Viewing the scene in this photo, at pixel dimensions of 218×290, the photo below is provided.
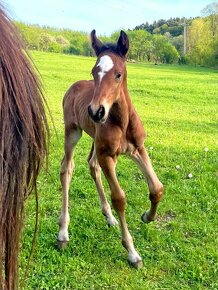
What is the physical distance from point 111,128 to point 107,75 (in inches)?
18.6

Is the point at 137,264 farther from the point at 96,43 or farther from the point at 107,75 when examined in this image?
the point at 96,43

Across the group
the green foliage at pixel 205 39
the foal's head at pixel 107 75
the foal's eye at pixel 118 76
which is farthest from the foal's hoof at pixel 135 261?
the green foliage at pixel 205 39

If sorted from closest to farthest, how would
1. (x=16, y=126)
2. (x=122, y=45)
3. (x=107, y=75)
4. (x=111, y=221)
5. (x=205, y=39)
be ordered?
(x=16, y=126) → (x=107, y=75) → (x=122, y=45) → (x=111, y=221) → (x=205, y=39)

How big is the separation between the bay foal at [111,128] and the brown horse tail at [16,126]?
204 centimetres

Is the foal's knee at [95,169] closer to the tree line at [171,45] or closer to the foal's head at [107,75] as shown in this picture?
the foal's head at [107,75]

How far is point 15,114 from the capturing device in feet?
2.32

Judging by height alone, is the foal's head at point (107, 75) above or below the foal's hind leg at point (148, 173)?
above

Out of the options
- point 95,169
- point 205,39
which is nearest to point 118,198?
point 95,169

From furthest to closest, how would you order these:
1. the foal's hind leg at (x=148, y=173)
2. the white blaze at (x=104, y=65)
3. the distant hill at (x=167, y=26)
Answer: the distant hill at (x=167, y=26)
the foal's hind leg at (x=148, y=173)
the white blaze at (x=104, y=65)

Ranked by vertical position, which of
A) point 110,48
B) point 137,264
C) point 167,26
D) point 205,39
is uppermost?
point 167,26

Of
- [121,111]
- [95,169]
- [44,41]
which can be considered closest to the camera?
[121,111]

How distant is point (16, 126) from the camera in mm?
714

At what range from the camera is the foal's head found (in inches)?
112

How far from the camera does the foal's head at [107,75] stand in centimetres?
285
